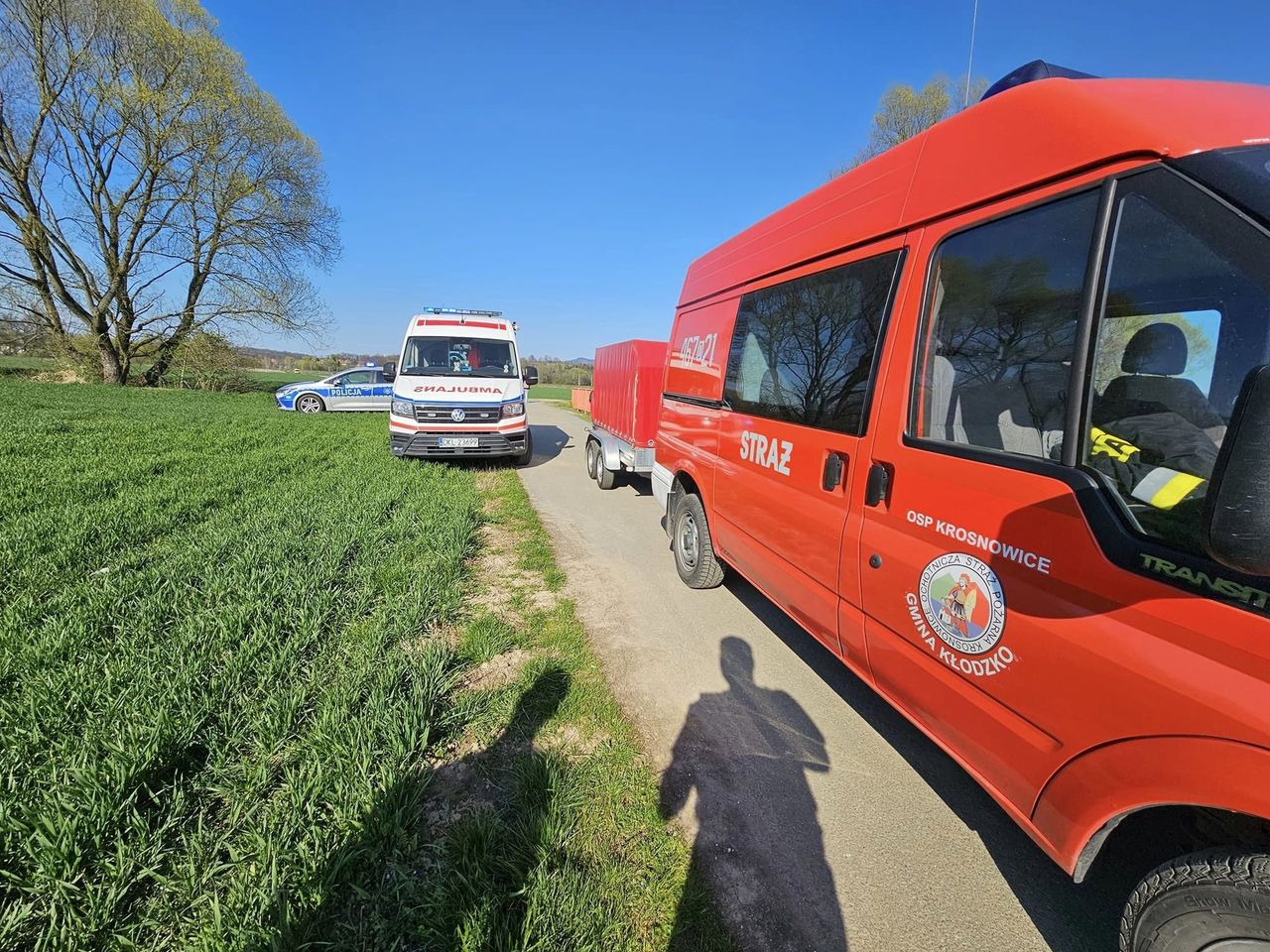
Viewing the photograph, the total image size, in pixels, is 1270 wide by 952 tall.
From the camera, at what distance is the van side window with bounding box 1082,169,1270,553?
4.03 feet

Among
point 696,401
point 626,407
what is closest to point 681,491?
point 696,401

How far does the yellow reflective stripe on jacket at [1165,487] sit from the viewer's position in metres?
1.27

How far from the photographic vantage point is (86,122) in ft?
66.9

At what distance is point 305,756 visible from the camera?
223 centimetres

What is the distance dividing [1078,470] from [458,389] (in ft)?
27.2

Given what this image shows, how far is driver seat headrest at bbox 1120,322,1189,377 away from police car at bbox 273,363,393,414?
1944cm

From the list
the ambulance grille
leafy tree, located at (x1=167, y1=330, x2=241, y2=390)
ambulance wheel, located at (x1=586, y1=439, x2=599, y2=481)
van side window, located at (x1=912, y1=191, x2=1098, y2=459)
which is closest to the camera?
van side window, located at (x1=912, y1=191, x2=1098, y2=459)

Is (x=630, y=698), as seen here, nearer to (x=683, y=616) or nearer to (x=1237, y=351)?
(x=683, y=616)

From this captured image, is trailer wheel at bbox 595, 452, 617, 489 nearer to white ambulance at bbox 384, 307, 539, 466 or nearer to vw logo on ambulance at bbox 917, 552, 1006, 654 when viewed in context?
white ambulance at bbox 384, 307, 539, 466

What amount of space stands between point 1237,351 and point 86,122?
108ft

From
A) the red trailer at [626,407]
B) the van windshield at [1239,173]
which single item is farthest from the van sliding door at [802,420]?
the red trailer at [626,407]

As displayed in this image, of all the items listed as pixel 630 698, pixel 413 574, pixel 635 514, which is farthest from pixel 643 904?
pixel 635 514

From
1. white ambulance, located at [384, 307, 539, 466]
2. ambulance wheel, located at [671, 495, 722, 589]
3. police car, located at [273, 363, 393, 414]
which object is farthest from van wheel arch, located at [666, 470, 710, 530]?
police car, located at [273, 363, 393, 414]

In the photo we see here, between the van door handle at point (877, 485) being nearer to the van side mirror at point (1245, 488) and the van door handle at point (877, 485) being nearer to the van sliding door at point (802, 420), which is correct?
the van sliding door at point (802, 420)
